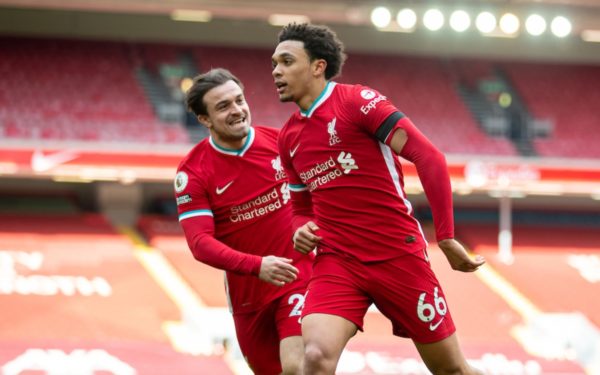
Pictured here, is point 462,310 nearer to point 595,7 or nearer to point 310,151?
point 595,7

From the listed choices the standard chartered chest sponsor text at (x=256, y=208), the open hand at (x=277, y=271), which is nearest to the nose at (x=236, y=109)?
the standard chartered chest sponsor text at (x=256, y=208)

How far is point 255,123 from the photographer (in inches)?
861

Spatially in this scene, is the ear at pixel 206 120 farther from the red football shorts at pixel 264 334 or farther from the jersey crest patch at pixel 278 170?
the red football shorts at pixel 264 334

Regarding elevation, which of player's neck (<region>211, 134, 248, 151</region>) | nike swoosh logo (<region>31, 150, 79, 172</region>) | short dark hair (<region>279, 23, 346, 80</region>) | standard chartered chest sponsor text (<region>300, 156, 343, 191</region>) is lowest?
standard chartered chest sponsor text (<region>300, 156, 343, 191</region>)

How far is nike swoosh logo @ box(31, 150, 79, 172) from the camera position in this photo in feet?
62.0

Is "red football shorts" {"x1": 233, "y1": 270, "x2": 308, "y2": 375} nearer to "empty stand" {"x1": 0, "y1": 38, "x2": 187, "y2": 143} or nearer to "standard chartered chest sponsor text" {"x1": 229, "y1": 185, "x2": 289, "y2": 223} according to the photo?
"standard chartered chest sponsor text" {"x1": 229, "y1": 185, "x2": 289, "y2": 223}

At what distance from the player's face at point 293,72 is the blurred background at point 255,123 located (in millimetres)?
9535

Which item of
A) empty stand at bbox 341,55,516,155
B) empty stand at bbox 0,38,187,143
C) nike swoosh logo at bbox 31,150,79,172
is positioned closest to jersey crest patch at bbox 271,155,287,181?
nike swoosh logo at bbox 31,150,79,172

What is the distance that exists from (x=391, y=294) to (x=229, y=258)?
3.71 feet

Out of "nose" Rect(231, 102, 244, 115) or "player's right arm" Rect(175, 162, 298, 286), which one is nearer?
"player's right arm" Rect(175, 162, 298, 286)

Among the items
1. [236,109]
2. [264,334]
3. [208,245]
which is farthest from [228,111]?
[264,334]

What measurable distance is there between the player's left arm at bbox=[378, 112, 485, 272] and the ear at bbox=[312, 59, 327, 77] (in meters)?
0.63

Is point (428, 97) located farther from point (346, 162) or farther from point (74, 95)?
point (346, 162)

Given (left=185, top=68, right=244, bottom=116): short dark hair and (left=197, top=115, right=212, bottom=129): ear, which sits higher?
(left=185, top=68, right=244, bottom=116): short dark hair
